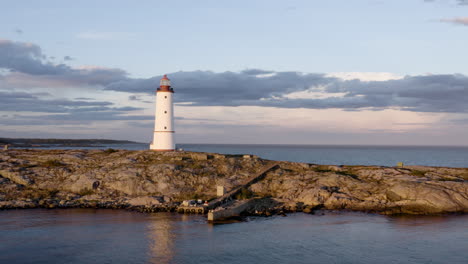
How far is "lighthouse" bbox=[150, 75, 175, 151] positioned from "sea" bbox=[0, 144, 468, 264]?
→ 20.1 meters

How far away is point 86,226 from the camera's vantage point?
42.9m

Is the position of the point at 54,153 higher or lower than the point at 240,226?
higher

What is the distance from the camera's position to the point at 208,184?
59188mm

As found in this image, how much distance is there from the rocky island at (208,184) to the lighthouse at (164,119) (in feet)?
6.67

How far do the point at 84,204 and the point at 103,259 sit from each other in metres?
23.5

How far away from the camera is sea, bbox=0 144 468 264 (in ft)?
110

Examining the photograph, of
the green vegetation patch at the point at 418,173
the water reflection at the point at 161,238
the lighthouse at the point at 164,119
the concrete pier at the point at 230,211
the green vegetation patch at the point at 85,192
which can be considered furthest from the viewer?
the lighthouse at the point at 164,119

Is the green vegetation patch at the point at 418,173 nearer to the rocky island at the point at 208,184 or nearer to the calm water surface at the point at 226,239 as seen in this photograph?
the rocky island at the point at 208,184

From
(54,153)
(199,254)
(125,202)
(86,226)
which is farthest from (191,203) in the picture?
(54,153)

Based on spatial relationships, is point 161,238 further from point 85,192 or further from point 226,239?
point 85,192

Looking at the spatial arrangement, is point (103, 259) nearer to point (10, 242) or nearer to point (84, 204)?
point (10, 242)

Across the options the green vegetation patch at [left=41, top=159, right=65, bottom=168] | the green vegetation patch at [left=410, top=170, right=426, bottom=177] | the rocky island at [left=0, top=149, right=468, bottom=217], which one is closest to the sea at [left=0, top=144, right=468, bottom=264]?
the rocky island at [left=0, top=149, right=468, bottom=217]

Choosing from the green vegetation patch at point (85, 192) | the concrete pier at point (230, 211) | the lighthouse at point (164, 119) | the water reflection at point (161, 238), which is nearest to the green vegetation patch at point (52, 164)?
the green vegetation patch at point (85, 192)

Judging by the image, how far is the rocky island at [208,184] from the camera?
53.1m
